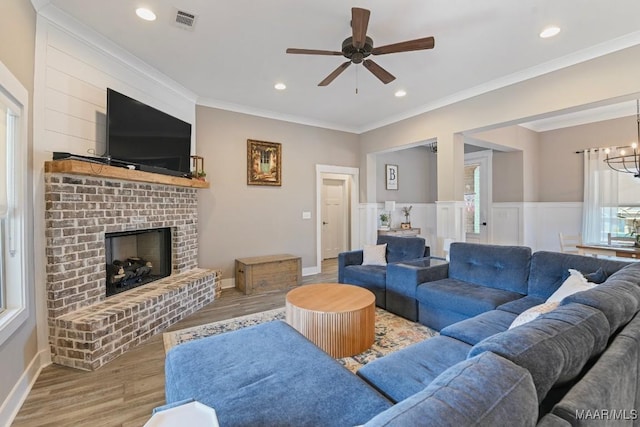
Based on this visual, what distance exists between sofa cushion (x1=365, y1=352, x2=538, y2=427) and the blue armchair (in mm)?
2850

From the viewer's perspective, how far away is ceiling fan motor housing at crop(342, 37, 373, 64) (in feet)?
8.52

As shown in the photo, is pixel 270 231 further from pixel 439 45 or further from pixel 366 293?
pixel 439 45

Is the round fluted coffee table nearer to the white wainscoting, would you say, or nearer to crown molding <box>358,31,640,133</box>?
crown molding <box>358,31,640,133</box>

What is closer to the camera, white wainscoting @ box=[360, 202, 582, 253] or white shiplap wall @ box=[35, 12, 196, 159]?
white shiplap wall @ box=[35, 12, 196, 159]

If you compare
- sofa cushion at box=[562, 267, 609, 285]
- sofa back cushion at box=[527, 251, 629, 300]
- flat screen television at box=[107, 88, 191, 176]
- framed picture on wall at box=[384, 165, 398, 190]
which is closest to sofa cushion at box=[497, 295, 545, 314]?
sofa back cushion at box=[527, 251, 629, 300]

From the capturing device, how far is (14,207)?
6.72ft

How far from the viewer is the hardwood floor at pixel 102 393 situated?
1.80 m

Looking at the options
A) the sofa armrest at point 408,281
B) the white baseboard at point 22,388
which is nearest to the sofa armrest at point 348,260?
the sofa armrest at point 408,281

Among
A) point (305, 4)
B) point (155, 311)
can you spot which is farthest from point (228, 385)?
point (305, 4)

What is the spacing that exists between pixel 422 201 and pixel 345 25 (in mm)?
5801

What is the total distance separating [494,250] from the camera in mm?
3008

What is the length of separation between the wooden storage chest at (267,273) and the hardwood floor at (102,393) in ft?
5.20

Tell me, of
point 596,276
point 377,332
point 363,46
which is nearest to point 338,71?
point 363,46

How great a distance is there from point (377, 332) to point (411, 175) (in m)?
5.33
